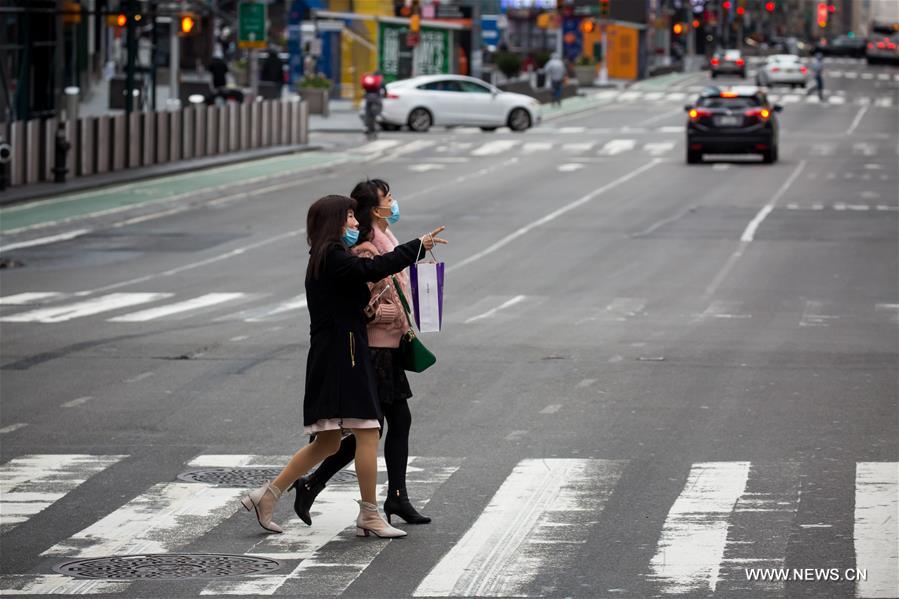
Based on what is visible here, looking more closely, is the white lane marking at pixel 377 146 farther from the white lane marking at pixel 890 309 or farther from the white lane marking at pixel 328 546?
the white lane marking at pixel 328 546

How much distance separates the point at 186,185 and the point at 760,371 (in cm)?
2123

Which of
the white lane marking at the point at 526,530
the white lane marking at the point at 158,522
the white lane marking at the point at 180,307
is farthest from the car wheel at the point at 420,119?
the white lane marking at the point at 158,522

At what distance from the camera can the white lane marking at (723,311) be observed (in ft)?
55.6

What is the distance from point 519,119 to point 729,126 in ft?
43.4

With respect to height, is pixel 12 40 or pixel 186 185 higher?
pixel 12 40

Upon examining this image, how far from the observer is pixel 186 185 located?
1318 inches

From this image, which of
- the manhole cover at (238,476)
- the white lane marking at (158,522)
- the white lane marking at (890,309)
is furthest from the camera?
the white lane marking at (890,309)

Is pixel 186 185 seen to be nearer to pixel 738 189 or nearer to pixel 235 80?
pixel 738 189

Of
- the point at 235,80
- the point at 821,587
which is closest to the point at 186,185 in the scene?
the point at 821,587

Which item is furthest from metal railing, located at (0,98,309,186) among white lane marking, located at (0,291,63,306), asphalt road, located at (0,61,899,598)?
white lane marking, located at (0,291,63,306)

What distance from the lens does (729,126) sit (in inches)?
1495

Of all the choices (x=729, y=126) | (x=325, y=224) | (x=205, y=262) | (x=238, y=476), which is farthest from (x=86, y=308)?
(x=729, y=126)

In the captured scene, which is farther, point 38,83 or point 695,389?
point 38,83

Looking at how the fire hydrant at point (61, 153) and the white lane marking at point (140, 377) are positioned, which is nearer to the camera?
the white lane marking at point (140, 377)
